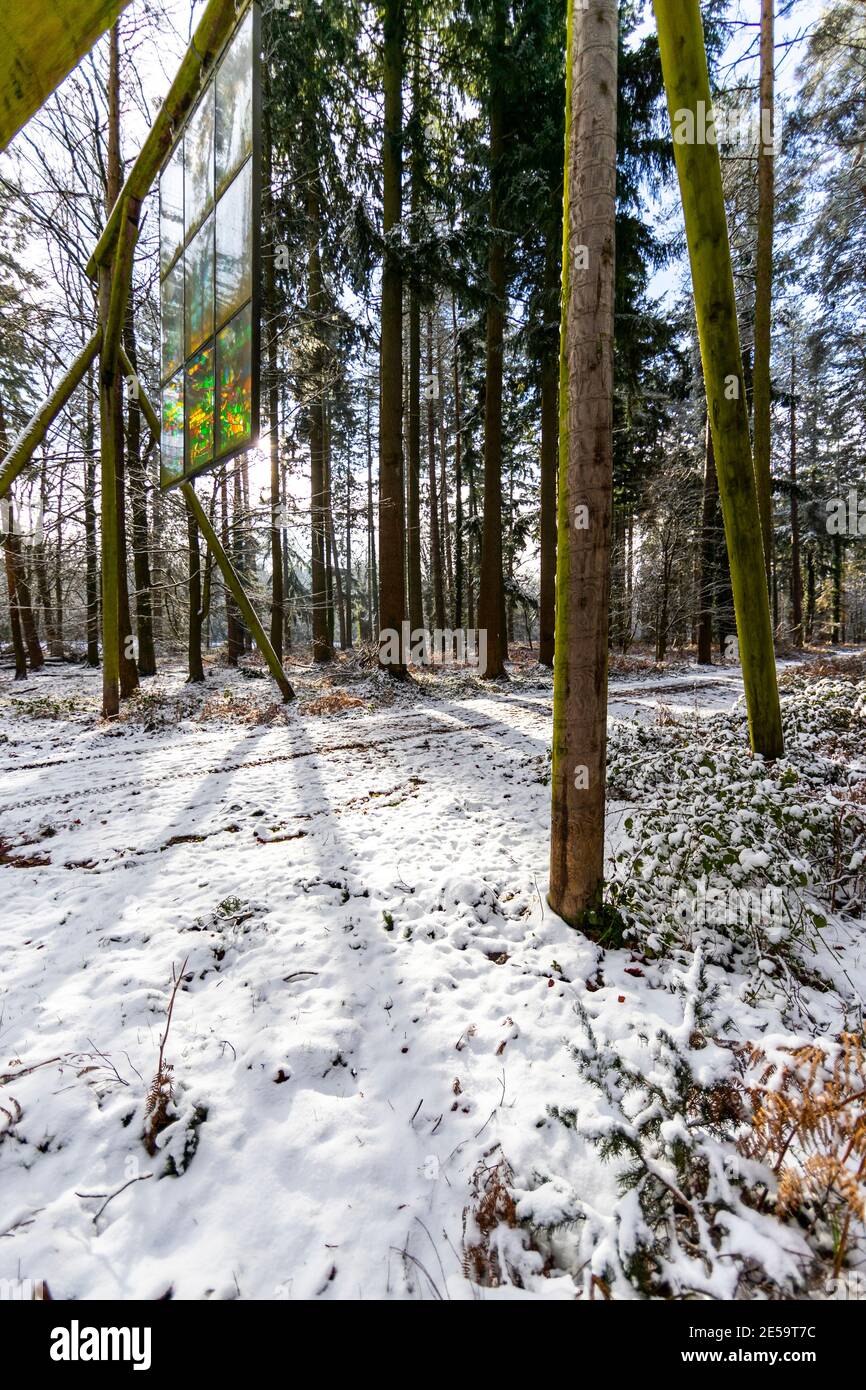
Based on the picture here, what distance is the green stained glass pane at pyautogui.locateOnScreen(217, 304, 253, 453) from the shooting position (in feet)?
17.5

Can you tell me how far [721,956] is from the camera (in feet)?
9.10

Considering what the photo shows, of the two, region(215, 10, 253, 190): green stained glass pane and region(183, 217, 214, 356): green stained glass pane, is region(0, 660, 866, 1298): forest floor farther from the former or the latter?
region(215, 10, 253, 190): green stained glass pane

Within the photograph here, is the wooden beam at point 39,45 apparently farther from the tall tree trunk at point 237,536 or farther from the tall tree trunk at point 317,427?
the tall tree trunk at point 237,536

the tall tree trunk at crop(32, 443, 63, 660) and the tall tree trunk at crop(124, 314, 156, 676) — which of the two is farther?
the tall tree trunk at crop(124, 314, 156, 676)

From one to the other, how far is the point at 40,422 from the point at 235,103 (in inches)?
201

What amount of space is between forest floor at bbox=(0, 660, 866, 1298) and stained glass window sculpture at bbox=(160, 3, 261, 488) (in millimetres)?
4495

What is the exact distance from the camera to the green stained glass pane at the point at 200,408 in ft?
20.5

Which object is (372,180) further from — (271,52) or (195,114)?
(195,114)

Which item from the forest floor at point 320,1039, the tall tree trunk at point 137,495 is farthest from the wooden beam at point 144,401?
the forest floor at point 320,1039

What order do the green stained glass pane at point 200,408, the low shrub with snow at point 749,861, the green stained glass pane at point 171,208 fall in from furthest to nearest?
the green stained glass pane at point 171,208
the green stained glass pane at point 200,408
the low shrub with snow at point 749,861

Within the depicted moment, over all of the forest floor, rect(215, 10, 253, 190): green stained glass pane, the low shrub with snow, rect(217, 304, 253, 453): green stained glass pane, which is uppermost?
rect(215, 10, 253, 190): green stained glass pane

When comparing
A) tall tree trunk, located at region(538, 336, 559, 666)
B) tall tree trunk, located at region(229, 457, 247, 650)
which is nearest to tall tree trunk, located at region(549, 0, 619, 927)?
tall tree trunk, located at region(229, 457, 247, 650)

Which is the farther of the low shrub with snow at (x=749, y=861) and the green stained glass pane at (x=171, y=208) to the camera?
the green stained glass pane at (x=171, y=208)

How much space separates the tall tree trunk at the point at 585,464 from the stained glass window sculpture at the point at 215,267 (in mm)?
3552
